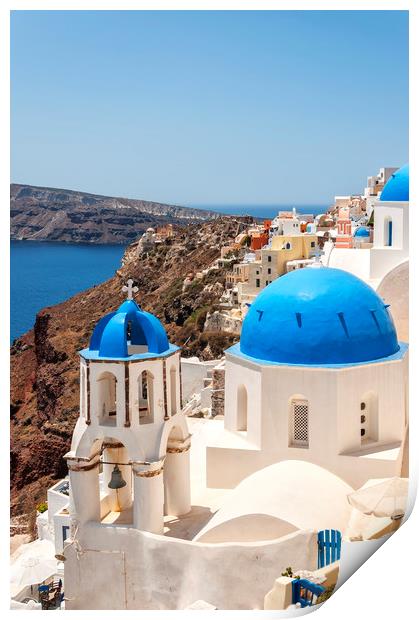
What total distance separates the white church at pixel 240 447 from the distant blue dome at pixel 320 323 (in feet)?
0.05

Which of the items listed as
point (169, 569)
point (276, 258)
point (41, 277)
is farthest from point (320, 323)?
point (276, 258)

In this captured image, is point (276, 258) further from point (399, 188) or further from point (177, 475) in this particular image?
point (177, 475)

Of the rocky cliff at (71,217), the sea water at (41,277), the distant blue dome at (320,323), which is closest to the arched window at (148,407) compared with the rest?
the distant blue dome at (320,323)

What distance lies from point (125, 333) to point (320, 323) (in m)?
2.37

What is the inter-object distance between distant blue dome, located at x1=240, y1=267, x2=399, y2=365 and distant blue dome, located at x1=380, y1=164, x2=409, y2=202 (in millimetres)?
3857

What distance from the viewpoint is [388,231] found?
41.5 ft

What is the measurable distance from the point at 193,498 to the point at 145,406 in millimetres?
1389

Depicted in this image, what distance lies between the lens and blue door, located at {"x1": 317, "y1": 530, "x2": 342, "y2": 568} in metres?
7.30

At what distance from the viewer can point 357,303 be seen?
882 cm

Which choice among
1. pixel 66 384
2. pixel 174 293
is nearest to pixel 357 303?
pixel 66 384

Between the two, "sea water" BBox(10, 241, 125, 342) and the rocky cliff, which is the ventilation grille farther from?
the rocky cliff

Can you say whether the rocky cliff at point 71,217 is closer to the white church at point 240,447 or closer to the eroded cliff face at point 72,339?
the eroded cliff face at point 72,339

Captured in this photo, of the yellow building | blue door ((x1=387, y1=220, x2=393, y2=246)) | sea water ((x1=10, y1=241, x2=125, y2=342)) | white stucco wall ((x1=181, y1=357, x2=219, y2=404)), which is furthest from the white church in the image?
the yellow building

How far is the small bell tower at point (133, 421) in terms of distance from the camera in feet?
25.9
